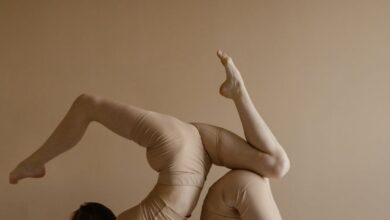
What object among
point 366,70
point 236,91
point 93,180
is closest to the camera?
point 236,91

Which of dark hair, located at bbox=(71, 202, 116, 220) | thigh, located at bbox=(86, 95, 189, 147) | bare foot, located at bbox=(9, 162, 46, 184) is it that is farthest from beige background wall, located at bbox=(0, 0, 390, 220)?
thigh, located at bbox=(86, 95, 189, 147)

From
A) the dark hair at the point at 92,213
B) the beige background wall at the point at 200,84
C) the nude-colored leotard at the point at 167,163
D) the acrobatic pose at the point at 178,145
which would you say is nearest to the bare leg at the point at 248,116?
the acrobatic pose at the point at 178,145

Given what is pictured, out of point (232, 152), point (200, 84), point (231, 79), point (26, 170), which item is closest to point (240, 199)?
point (232, 152)

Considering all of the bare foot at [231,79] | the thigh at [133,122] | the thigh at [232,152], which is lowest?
the thigh at [232,152]

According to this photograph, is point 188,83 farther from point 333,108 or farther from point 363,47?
point 363,47

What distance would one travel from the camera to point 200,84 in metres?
1.66

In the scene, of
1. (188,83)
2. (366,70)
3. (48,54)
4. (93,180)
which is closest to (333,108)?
(366,70)

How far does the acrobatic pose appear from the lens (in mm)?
1032

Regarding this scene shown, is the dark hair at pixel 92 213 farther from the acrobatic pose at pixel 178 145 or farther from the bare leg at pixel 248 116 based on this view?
the bare leg at pixel 248 116

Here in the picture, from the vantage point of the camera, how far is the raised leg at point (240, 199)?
3.30ft

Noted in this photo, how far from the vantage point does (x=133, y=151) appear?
1608 millimetres

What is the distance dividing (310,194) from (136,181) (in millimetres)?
575

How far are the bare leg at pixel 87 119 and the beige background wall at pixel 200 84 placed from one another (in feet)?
1.70

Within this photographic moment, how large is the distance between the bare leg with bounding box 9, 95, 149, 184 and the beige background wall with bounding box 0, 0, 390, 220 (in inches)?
20.4
